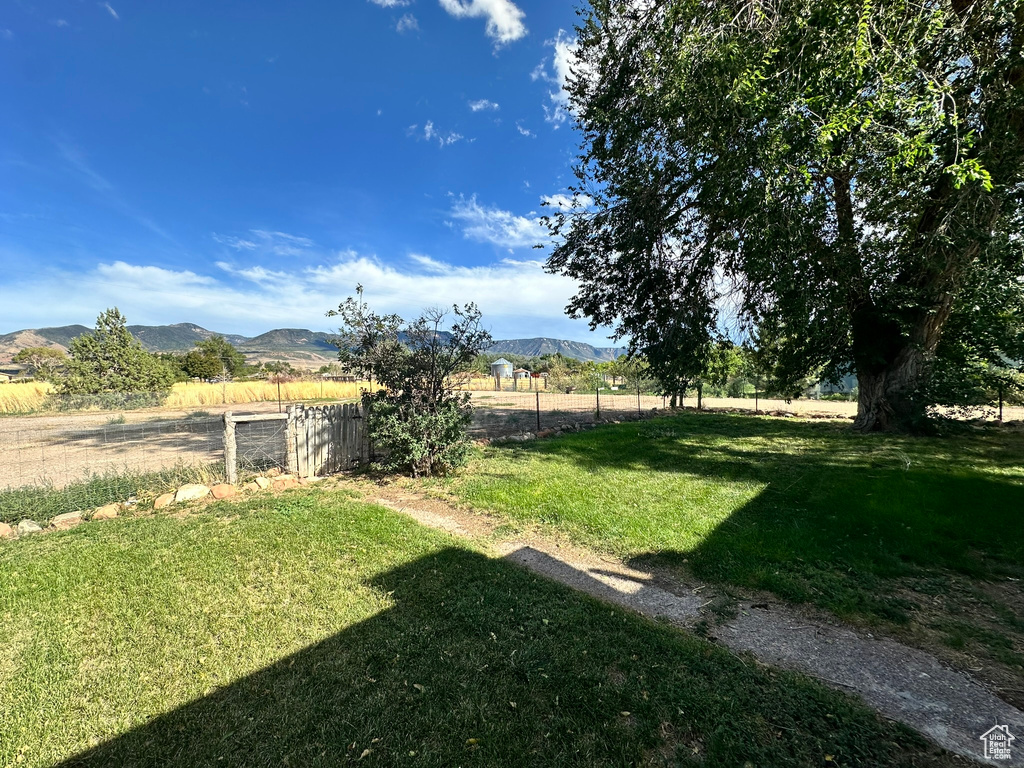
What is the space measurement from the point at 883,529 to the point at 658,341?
6.30 m

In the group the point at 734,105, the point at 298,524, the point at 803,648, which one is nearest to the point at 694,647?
the point at 803,648

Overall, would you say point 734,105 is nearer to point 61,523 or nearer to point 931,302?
point 931,302

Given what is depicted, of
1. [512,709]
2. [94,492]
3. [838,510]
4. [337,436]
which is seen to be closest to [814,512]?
[838,510]

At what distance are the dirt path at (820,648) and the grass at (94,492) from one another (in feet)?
16.8

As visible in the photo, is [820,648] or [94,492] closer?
[820,648]

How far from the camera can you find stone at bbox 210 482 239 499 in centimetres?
594

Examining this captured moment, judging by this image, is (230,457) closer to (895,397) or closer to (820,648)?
(820,648)

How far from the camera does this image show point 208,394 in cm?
2209

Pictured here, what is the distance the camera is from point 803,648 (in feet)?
8.93

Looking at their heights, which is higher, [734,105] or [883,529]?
[734,105]

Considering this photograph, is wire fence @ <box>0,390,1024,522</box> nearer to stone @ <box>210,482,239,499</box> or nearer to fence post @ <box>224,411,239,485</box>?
fence post @ <box>224,411,239,485</box>

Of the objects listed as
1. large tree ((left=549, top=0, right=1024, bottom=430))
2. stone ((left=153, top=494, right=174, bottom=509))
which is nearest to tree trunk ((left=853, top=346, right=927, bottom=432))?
large tree ((left=549, top=0, right=1024, bottom=430))

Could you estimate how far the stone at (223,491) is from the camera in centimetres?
594

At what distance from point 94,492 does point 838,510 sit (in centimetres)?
1003
